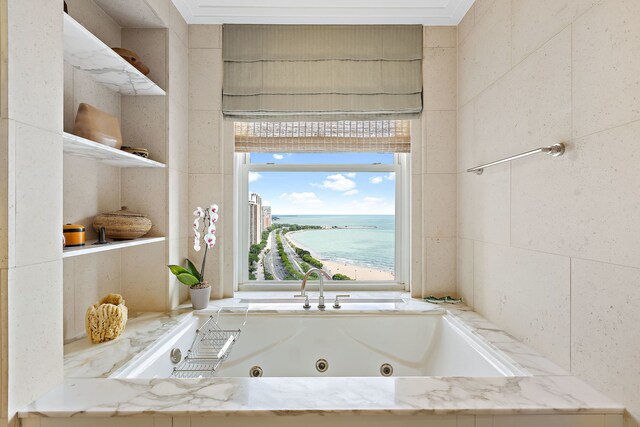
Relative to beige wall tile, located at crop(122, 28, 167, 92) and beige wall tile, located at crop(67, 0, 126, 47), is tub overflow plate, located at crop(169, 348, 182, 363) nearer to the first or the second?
beige wall tile, located at crop(122, 28, 167, 92)

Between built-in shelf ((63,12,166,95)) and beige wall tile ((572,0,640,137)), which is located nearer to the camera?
beige wall tile ((572,0,640,137))

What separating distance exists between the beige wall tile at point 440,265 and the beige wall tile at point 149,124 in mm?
1539

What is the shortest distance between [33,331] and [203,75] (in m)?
1.53

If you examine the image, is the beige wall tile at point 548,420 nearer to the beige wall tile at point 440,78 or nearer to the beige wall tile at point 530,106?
the beige wall tile at point 530,106

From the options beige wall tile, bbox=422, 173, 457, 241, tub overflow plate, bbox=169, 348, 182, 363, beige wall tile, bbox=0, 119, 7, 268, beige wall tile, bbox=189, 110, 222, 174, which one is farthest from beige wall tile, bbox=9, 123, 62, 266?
beige wall tile, bbox=422, 173, 457, 241

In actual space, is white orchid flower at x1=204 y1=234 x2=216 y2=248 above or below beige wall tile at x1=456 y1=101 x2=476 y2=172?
below

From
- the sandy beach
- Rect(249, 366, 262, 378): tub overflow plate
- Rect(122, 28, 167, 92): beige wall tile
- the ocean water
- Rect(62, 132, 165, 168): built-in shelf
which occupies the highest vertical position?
Rect(122, 28, 167, 92): beige wall tile

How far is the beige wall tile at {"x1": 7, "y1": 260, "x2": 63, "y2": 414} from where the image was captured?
87 cm

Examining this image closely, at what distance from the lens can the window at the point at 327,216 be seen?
2211 millimetres

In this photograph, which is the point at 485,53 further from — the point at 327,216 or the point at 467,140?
the point at 327,216

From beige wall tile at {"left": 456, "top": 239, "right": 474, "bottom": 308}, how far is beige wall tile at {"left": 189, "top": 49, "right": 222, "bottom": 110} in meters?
1.65

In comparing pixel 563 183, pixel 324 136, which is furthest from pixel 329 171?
pixel 563 183

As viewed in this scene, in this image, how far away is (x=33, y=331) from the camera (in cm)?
92

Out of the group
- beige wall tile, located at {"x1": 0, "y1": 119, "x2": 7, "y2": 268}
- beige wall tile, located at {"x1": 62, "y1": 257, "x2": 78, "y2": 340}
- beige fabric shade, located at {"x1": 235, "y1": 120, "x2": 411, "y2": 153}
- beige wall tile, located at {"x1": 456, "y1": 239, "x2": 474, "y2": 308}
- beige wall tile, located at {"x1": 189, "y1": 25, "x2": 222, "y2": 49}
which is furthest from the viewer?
beige fabric shade, located at {"x1": 235, "y1": 120, "x2": 411, "y2": 153}
